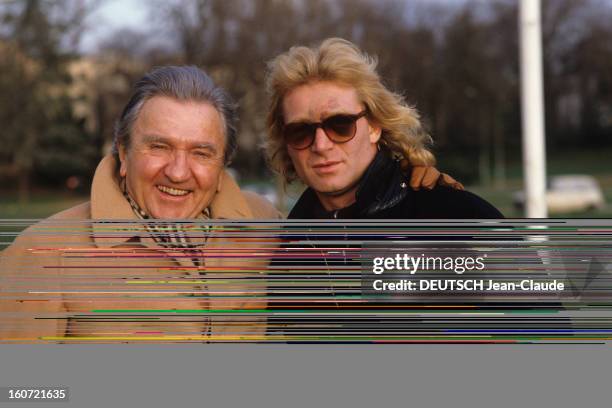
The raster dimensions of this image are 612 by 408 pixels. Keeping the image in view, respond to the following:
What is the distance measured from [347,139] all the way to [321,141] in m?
0.08

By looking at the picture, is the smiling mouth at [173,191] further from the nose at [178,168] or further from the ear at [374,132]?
the ear at [374,132]

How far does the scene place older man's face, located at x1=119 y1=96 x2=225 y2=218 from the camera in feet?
6.52

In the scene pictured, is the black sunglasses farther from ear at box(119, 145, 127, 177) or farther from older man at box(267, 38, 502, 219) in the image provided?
ear at box(119, 145, 127, 177)

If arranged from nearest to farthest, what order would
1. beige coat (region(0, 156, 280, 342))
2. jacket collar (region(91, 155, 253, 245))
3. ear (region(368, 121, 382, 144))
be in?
beige coat (region(0, 156, 280, 342))
jacket collar (region(91, 155, 253, 245))
ear (region(368, 121, 382, 144))

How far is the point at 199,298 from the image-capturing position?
1.54m

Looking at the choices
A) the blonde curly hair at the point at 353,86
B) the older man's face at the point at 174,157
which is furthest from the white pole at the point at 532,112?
the older man's face at the point at 174,157

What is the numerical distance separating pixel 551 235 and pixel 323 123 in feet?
2.61

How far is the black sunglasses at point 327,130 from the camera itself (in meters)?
2.10

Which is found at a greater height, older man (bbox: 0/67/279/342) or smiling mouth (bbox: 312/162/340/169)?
smiling mouth (bbox: 312/162/340/169)

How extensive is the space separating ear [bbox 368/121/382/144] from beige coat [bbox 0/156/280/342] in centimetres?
78

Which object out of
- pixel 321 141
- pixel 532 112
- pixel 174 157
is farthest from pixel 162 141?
pixel 532 112

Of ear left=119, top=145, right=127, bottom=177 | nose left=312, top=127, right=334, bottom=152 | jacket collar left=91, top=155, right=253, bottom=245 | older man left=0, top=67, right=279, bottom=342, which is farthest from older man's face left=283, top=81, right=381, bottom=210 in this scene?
older man left=0, top=67, right=279, bottom=342

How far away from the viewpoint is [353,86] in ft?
7.07

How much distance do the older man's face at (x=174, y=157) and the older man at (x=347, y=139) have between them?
24 cm
